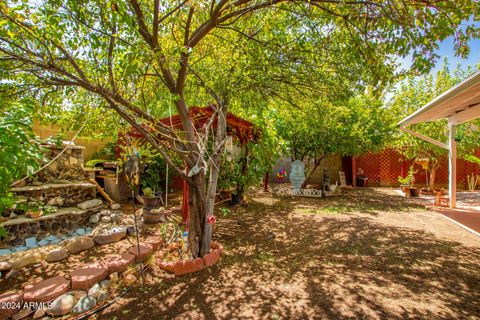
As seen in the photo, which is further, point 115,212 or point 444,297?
point 115,212

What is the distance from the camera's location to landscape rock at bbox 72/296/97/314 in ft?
7.53

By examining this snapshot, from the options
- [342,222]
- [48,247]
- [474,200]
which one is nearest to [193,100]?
[48,247]

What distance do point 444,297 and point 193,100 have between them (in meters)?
5.47

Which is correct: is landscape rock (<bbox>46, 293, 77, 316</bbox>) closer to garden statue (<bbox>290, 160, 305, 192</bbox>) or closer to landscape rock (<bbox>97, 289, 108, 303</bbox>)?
landscape rock (<bbox>97, 289, 108, 303</bbox>)

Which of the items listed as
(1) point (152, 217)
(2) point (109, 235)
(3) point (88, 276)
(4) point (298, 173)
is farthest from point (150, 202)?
(4) point (298, 173)

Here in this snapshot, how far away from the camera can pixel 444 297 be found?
7.97 ft

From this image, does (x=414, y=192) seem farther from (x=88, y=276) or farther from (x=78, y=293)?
(x=78, y=293)

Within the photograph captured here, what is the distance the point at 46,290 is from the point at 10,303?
26cm

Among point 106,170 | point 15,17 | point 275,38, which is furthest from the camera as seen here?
point 106,170

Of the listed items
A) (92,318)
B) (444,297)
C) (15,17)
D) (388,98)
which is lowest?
(92,318)

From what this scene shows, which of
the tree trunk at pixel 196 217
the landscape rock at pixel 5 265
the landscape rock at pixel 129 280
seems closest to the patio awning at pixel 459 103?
the tree trunk at pixel 196 217

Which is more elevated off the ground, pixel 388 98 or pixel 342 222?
pixel 388 98

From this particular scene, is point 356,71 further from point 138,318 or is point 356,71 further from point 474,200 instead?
point 474,200

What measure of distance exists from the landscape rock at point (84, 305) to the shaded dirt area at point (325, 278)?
20 cm
